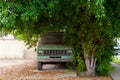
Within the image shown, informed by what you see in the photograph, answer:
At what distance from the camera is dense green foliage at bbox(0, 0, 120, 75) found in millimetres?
9738

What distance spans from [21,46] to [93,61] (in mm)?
11987

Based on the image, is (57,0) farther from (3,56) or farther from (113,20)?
(3,56)

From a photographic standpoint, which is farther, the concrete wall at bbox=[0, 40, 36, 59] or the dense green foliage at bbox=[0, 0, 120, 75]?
the concrete wall at bbox=[0, 40, 36, 59]

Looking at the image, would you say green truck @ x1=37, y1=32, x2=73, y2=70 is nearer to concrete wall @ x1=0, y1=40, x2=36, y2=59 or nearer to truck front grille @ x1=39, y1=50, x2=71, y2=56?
truck front grille @ x1=39, y1=50, x2=71, y2=56

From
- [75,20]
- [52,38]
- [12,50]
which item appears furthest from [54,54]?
[12,50]

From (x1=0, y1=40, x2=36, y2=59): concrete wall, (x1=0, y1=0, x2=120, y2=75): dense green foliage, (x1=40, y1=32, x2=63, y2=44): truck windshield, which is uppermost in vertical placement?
(x1=0, y1=0, x2=120, y2=75): dense green foliage

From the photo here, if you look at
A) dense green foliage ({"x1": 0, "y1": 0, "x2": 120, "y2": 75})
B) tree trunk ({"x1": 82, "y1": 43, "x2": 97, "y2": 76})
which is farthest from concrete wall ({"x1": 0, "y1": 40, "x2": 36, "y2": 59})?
tree trunk ({"x1": 82, "y1": 43, "x2": 97, "y2": 76})

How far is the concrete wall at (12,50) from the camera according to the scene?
25.5 meters

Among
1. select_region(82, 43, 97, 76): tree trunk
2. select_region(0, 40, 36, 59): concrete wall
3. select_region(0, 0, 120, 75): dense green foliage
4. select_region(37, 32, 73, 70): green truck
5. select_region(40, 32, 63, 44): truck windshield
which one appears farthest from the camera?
select_region(0, 40, 36, 59): concrete wall

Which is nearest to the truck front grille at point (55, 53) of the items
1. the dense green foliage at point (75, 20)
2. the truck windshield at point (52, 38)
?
the dense green foliage at point (75, 20)

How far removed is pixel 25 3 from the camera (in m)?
10.3

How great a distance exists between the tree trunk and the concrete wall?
11.4 metres

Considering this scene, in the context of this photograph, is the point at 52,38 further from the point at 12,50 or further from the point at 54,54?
the point at 12,50

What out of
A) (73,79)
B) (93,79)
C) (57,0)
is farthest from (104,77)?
(57,0)
